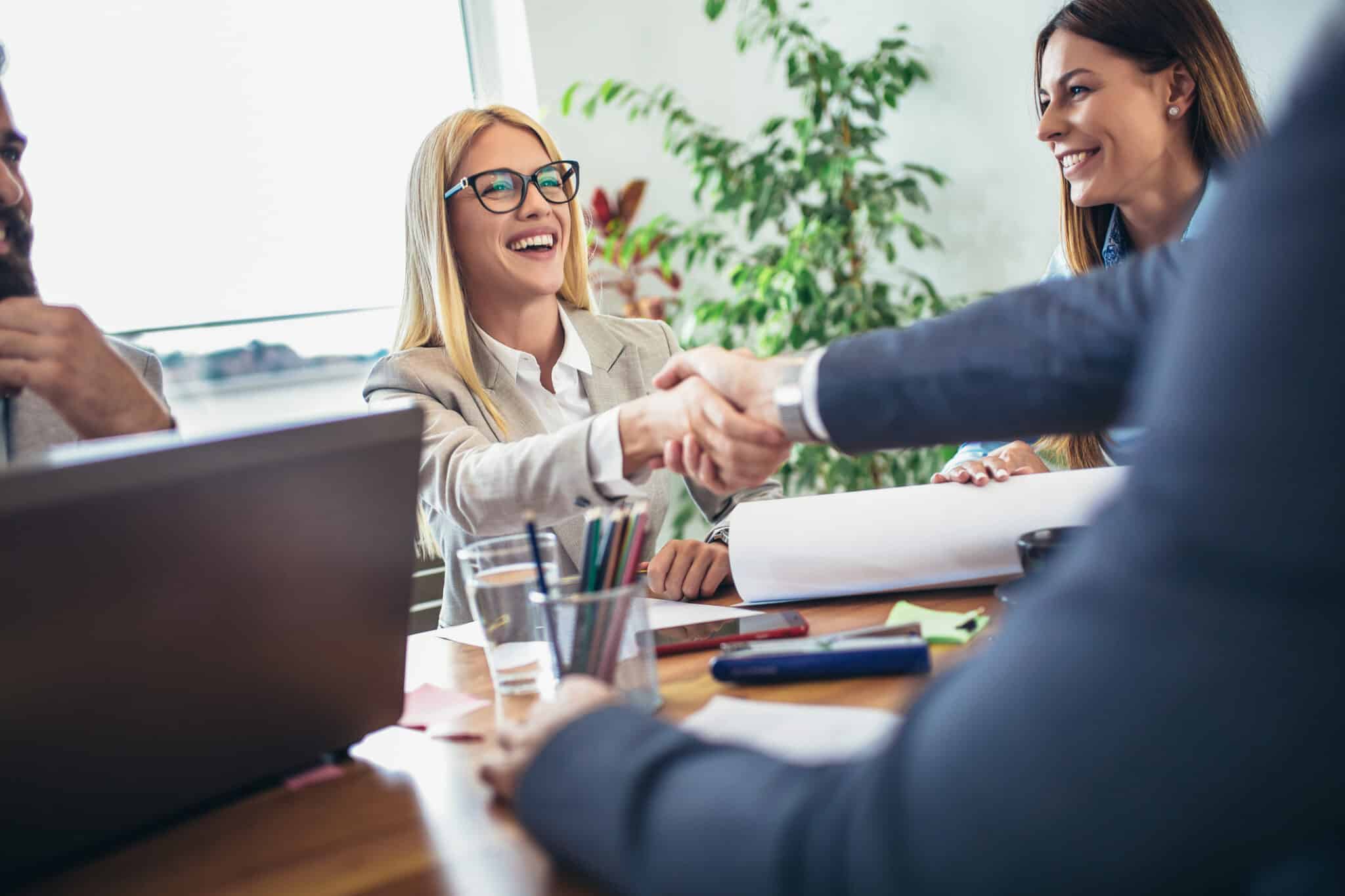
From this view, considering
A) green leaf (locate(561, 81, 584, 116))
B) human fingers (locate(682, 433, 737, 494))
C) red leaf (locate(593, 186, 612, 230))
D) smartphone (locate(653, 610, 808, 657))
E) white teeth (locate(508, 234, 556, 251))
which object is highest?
green leaf (locate(561, 81, 584, 116))

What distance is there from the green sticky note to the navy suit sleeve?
0.54ft

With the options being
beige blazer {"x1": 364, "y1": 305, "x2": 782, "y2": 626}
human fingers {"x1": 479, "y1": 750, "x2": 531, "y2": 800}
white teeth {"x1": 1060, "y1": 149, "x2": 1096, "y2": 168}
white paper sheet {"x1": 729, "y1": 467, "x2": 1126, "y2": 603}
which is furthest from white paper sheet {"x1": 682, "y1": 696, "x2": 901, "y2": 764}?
white teeth {"x1": 1060, "y1": 149, "x2": 1096, "y2": 168}

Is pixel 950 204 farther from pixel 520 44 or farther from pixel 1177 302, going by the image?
pixel 1177 302

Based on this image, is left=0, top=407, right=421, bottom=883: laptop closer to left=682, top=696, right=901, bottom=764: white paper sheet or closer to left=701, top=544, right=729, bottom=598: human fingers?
left=682, top=696, right=901, bottom=764: white paper sheet

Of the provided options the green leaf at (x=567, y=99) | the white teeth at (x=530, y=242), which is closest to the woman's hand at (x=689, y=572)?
the white teeth at (x=530, y=242)

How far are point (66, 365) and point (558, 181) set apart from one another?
3.26 feet

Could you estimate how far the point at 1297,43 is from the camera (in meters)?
2.13

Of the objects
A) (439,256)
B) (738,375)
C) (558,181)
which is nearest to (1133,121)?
(558,181)

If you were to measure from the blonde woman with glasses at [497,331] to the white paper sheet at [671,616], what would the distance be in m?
0.23

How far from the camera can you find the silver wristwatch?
3.69 ft

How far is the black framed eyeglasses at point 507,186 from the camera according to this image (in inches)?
72.2

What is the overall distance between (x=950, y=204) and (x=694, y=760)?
267 centimetres

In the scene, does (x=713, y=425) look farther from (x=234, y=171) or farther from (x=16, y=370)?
(x=234, y=171)

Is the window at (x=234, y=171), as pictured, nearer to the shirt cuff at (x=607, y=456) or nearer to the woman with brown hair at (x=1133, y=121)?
the woman with brown hair at (x=1133, y=121)
